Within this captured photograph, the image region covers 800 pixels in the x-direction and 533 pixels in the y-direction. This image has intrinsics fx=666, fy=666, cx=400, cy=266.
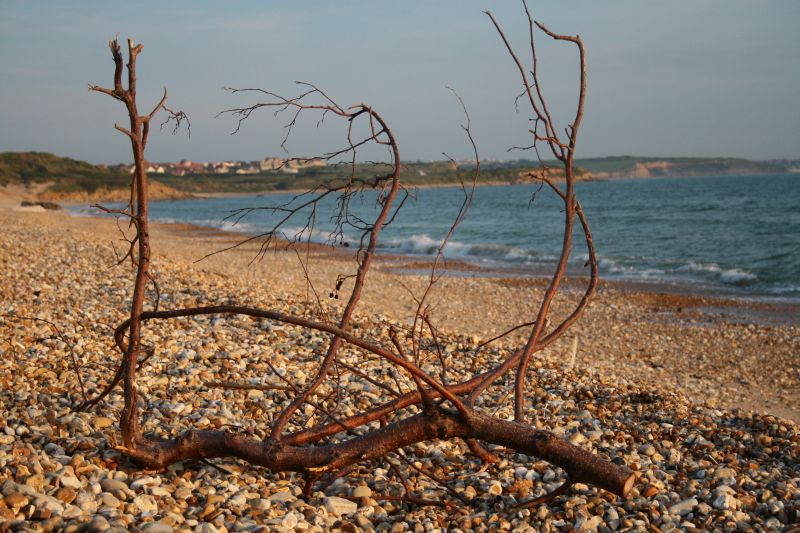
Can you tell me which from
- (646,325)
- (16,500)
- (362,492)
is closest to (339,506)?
(362,492)

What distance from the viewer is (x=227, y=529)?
3055 millimetres

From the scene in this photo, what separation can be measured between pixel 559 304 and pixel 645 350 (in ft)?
13.9

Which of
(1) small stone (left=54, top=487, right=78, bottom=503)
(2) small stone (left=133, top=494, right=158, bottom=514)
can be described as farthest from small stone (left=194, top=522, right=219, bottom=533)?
(1) small stone (left=54, top=487, right=78, bottom=503)

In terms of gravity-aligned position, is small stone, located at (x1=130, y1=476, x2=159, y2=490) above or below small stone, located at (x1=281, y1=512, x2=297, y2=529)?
above

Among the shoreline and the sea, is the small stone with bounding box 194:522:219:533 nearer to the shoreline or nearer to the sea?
the sea

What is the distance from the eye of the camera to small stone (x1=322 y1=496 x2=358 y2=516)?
3412 millimetres

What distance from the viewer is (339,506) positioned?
3.44m

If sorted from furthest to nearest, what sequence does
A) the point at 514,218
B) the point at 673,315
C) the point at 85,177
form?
the point at 85,177 < the point at 514,218 < the point at 673,315

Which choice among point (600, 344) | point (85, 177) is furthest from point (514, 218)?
point (85, 177)

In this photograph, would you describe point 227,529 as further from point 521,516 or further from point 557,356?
point 557,356

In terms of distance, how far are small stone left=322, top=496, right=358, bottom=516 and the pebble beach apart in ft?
0.04

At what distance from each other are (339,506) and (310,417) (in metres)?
1.04

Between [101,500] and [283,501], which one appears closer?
[101,500]

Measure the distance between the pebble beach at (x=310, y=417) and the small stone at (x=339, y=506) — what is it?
1cm
